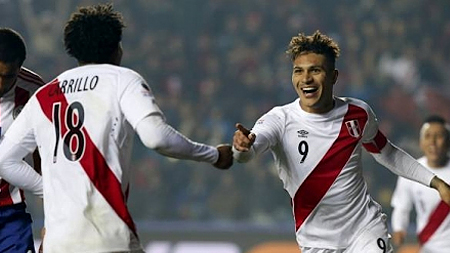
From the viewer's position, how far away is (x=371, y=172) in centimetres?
1284

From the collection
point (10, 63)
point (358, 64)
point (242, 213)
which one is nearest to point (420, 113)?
point (358, 64)

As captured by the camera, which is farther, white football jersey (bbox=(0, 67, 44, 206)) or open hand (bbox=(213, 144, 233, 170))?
white football jersey (bbox=(0, 67, 44, 206))

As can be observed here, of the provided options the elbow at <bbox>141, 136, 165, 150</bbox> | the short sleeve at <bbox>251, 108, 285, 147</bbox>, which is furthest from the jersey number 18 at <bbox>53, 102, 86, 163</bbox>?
the short sleeve at <bbox>251, 108, 285, 147</bbox>

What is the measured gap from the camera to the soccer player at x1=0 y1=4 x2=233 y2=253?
203 inches

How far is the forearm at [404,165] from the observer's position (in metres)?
6.84

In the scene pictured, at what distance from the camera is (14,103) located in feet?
20.4

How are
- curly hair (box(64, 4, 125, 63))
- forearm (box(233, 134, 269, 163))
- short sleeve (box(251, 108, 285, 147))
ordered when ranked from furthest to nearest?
short sleeve (box(251, 108, 285, 147)), forearm (box(233, 134, 269, 163)), curly hair (box(64, 4, 125, 63))

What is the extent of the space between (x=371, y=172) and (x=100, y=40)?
7.95m

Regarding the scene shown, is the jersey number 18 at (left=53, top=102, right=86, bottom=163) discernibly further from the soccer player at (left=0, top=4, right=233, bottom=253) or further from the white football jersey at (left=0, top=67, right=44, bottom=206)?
the white football jersey at (left=0, top=67, right=44, bottom=206)

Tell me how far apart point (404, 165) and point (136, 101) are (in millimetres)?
2437

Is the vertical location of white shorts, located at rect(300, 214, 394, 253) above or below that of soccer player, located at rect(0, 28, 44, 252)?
below

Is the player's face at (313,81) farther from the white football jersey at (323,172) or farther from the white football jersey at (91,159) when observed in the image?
the white football jersey at (91,159)

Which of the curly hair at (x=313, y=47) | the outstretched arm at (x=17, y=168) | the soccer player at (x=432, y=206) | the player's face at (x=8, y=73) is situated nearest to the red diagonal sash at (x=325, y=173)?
the curly hair at (x=313, y=47)

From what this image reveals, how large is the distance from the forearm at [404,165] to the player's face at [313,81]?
56cm
